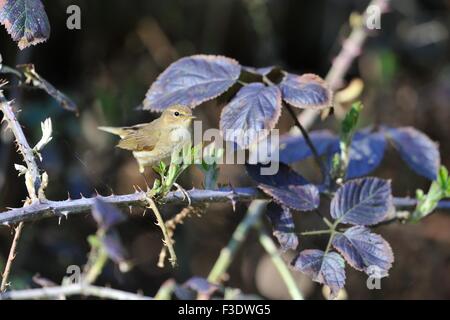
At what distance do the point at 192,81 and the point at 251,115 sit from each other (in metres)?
0.27

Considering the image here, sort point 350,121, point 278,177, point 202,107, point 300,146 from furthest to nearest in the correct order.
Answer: point 202,107, point 300,146, point 350,121, point 278,177

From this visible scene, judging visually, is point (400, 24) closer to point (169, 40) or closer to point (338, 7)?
point (338, 7)

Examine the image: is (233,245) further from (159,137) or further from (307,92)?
(307,92)

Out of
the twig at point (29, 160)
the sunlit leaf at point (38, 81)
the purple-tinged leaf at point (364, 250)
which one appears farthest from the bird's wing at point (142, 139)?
the purple-tinged leaf at point (364, 250)

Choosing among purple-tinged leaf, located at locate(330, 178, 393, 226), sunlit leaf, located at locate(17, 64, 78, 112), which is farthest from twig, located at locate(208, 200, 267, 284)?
sunlit leaf, located at locate(17, 64, 78, 112)

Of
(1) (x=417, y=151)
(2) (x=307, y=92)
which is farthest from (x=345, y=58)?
(2) (x=307, y=92)

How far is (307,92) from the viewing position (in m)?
1.79

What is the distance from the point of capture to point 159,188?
160cm

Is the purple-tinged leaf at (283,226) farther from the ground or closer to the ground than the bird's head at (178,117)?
closer to the ground

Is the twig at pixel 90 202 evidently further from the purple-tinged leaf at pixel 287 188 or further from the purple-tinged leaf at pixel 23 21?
the purple-tinged leaf at pixel 23 21

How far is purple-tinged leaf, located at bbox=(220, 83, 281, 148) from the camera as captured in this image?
1.69 m

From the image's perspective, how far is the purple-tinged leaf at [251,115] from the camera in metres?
1.69

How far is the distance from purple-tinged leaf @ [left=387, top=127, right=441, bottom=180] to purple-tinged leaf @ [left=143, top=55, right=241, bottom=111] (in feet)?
2.51

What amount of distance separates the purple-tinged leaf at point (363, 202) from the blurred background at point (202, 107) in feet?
3.78
